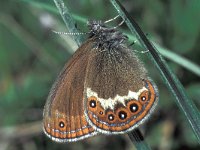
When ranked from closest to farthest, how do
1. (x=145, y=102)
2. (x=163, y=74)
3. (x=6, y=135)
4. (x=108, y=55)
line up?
(x=163, y=74) < (x=145, y=102) < (x=108, y=55) < (x=6, y=135)

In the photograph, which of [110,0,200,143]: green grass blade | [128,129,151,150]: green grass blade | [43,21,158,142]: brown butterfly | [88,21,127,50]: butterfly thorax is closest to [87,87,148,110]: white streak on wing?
[43,21,158,142]: brown butterfly

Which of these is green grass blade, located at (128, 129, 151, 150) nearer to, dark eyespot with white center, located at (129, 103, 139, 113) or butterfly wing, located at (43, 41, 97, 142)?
dark eyespot with white center, located at (129, 103, 139, 113)

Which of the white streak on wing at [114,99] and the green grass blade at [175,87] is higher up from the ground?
the white streak on wing at [114,99]

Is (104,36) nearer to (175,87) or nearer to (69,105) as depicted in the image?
(69,105)

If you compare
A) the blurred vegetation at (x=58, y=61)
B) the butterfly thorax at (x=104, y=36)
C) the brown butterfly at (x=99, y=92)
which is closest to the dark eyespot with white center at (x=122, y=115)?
the brown butterfly at (x=99, y=92)

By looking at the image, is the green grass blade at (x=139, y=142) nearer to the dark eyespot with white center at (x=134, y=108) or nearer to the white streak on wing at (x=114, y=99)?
the dark eyespot with white center at (x=134, y=108)

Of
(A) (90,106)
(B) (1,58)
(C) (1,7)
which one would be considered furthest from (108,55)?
(C) (1,7)

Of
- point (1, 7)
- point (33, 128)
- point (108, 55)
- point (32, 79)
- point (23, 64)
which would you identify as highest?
point (1, 7)

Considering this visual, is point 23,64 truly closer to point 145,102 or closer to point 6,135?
point 6,135
